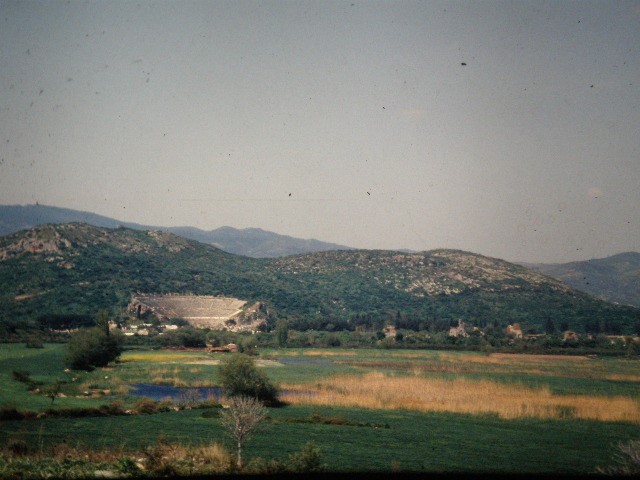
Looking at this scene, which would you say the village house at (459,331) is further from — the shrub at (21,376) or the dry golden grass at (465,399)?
the shrub at (21,376)

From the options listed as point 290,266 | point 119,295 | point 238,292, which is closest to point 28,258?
point 119,295

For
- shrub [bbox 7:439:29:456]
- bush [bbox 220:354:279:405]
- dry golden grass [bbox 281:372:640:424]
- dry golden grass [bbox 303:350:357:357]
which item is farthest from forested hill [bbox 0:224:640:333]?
shrub [bbox 7:439:29:456]

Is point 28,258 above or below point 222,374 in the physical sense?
above

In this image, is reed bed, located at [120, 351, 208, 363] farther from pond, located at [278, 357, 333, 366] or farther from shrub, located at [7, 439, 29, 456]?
shrub, located at [7, 439, 29, 456]

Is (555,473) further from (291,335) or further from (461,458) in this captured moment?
(291,335)

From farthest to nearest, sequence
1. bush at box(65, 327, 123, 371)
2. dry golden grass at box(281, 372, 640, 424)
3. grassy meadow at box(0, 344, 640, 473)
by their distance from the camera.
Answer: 1. bush at box(65, 327, 123, 371)
2. dry golden grass at box(281, 372, 640, 424)
3. grassy meadow at box(0, 344, 640, 473)

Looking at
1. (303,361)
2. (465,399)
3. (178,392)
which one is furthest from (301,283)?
(465,399)
